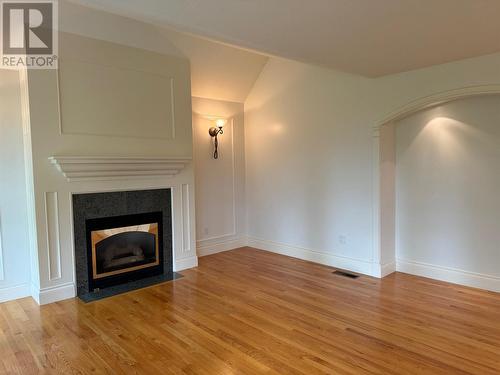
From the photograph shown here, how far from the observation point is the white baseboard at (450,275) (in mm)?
3719

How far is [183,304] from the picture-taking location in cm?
352

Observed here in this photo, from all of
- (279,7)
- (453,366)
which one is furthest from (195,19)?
(453,366)

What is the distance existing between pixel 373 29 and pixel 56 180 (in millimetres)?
3272

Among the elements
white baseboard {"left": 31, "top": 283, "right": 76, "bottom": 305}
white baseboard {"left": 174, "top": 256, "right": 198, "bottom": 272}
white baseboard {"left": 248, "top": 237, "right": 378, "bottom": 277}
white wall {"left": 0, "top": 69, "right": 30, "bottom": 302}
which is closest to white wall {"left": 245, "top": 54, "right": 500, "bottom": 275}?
white baseboard {"left": 248, "top": 237, "right": 378, "bottom": 277}

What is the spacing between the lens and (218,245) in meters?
5.59

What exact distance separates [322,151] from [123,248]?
113 inches

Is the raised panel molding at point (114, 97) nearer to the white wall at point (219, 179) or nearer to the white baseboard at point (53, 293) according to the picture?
the white wall at point (219, 179)

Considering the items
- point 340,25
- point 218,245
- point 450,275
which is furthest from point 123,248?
point 450,275

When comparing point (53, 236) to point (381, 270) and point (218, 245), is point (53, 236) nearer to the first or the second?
point (218, 245)

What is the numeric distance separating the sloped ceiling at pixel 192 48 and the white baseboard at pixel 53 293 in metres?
2.67

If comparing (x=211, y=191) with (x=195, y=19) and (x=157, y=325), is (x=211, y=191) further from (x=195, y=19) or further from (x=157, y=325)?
(x=195, y=19)

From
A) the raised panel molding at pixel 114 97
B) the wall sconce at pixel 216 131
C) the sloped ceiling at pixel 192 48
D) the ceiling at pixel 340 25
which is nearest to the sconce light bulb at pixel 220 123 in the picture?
the wall sconce at pixel 216 131

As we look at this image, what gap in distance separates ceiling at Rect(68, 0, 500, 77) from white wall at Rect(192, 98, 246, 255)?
2.35 m

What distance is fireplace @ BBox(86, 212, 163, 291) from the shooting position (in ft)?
12.8
